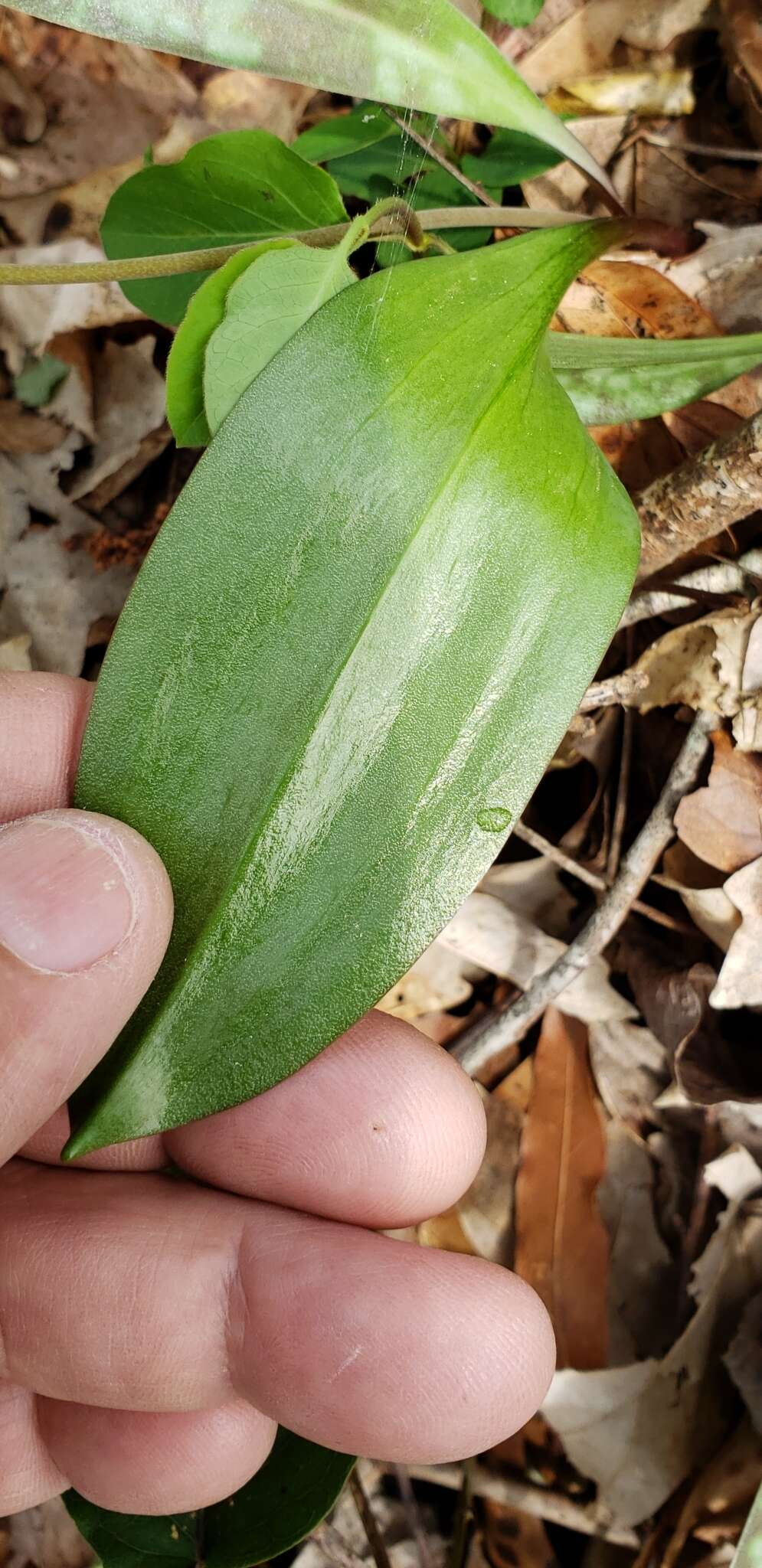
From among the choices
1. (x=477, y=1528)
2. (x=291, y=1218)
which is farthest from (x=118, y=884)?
(x=477, y=1528)

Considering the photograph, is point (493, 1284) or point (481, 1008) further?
point (481, 1008)

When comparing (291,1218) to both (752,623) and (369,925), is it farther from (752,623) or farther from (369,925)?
(752,623)

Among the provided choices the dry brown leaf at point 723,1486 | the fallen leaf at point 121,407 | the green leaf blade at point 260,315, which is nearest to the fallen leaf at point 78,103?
the fallen leaf at point 121,407

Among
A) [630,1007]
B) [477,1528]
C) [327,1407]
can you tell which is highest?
[630,1007]

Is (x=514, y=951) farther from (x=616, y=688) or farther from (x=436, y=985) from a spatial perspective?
(x=616, y=688)

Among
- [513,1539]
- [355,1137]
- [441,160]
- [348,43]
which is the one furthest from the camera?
[513,1539]

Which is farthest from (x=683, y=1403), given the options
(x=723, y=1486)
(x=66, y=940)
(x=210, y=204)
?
(x=210, y=204)
